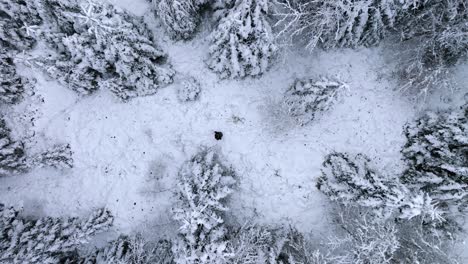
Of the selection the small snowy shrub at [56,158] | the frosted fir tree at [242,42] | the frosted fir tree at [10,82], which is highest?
the frosted fir tree at [242,42]

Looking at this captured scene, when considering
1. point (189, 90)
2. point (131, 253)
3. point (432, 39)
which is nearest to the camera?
point (432, 39)

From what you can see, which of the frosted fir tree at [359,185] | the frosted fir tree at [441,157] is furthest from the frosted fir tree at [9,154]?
the frosted fir tree at [441,157]

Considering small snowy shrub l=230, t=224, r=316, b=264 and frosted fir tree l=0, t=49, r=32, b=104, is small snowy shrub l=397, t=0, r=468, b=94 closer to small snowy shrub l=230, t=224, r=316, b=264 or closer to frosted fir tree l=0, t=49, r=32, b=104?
small snowy shrub l=230, t=224, r=316, b=264

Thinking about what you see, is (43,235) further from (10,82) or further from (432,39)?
(432,39)

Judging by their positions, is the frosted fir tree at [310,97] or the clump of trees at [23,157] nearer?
the frosted fir tree at [310,97]

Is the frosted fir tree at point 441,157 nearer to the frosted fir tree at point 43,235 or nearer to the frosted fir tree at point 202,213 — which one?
the frosted fir tree at point 202,213

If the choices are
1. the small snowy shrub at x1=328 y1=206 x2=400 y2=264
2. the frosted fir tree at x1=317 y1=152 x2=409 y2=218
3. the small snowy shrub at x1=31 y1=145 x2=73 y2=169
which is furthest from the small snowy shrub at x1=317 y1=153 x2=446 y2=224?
the small snowy shrub at x1=31 y1=145 x2=73 y2=169

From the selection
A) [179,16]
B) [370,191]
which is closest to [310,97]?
[370,191]
